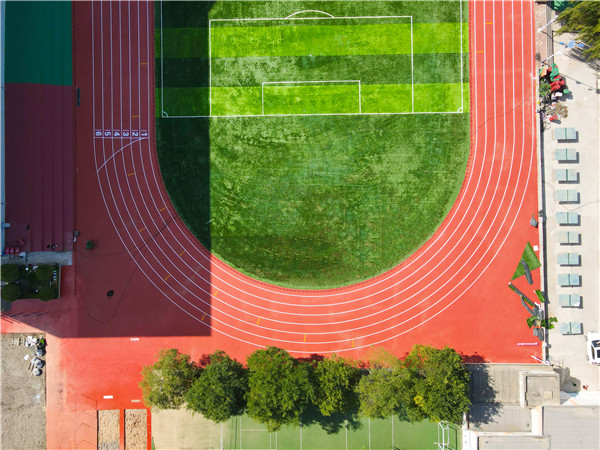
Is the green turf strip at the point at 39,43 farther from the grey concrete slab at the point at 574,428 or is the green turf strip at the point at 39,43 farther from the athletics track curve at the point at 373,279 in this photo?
the grey concrete slab at the point at 574,428

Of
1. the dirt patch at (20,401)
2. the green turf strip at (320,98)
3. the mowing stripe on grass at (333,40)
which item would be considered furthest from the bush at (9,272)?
the green turf strip at (320,98)

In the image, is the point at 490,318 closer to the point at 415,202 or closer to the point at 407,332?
the point at 407,332

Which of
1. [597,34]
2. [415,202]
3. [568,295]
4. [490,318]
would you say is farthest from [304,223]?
[597,34]

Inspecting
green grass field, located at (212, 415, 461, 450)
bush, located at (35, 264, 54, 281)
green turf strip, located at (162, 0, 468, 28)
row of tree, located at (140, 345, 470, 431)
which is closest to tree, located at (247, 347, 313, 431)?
row of tree, located at (140, 345, 470, 431)

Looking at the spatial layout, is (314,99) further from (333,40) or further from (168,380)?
(168,380)

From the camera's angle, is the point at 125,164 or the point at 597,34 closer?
the point at 597,34

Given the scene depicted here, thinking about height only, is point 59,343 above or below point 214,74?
below
